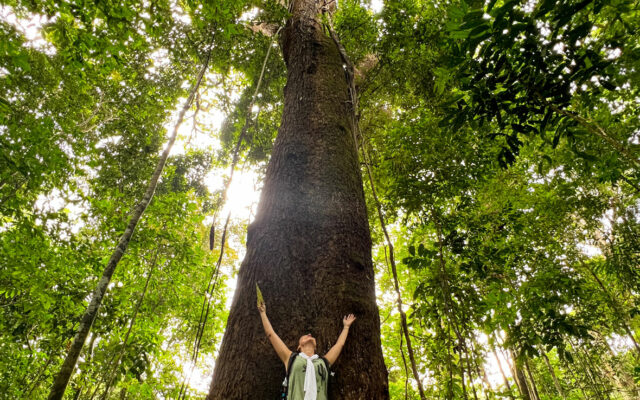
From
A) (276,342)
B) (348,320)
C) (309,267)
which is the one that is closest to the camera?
(276,342)

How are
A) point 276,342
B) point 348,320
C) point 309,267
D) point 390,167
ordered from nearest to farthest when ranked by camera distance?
1. point 276,342
2. point 348,320
3. point 309,267
4. point 390,167

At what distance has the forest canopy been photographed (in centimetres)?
201

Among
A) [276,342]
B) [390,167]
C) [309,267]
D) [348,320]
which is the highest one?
[390,167]

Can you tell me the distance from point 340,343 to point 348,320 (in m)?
0.14

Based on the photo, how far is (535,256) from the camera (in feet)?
16.5

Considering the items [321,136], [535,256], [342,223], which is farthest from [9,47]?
[535,256]

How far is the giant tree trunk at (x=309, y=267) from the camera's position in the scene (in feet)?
4.97

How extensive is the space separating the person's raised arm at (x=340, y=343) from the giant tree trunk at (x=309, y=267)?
0.10 feet

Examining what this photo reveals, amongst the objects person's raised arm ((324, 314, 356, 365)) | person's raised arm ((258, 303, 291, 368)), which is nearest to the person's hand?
person's raised arm ((324, 314, 356, 365))

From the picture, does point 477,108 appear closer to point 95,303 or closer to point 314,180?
point 314,180

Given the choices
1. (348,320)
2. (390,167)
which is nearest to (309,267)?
(348,320)

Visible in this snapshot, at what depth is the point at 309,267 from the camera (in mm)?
1820

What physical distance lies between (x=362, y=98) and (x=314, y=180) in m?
4.46

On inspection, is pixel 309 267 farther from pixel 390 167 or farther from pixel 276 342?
pixel 390 167
